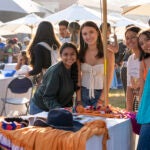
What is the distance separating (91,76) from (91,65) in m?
0.12

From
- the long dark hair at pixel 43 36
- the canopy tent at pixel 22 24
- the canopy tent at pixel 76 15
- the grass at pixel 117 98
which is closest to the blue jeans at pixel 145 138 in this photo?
the long dark hair at pixel 43 36

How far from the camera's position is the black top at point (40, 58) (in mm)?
5285

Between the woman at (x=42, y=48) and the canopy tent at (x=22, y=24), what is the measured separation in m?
7.76

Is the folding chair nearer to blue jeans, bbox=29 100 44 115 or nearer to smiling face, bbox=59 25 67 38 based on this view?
smiling face, bbox=59 25 67 38

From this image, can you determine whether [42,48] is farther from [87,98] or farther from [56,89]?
[56,89]

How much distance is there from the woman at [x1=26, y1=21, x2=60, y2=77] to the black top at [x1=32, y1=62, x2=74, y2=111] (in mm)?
1352

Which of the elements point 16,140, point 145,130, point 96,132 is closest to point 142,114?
point 145,130

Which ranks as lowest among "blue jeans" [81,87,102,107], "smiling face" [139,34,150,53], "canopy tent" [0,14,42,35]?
"blue jeans" [81,87,102,107]

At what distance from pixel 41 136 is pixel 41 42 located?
8.28 ft

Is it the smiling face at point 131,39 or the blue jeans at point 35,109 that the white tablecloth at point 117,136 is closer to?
the blue jeans at point 35,109

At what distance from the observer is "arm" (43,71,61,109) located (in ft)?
12.5

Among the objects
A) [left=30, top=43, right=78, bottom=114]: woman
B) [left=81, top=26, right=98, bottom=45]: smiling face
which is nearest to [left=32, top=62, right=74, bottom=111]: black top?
[left=30, top=43, right=78, bottom=114]: woman

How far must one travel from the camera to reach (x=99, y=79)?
422 cm

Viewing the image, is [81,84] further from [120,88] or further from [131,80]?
[120,88]
